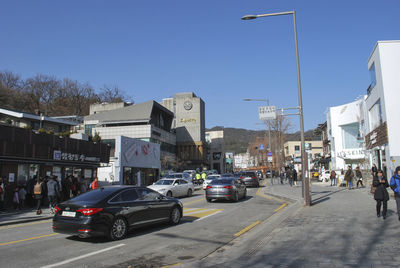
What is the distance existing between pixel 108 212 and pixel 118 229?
1.95ft

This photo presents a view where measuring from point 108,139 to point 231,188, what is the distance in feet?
137

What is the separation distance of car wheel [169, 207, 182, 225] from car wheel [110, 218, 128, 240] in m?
2.13

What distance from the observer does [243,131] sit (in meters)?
163

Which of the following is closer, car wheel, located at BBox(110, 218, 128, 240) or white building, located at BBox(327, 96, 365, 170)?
car wheel, located at BBox(110, 218, 128, 240)

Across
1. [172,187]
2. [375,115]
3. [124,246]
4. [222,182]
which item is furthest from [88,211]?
[375,115]

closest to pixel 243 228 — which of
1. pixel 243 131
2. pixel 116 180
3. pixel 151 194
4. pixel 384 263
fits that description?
pixel 151 194

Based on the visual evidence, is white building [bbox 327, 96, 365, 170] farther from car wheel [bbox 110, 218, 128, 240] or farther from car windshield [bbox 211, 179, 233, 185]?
car wheel [bbox 110, 218, 128, 240]

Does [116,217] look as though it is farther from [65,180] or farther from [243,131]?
[243,131]

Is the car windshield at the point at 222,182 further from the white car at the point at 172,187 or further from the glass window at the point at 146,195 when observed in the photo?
the glass window at the point at 146,195

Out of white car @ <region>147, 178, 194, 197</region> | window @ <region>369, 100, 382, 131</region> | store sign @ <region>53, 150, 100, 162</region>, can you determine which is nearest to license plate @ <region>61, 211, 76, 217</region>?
white car @ <region>147, 178, 194, 197</region>

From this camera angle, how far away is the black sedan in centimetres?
798

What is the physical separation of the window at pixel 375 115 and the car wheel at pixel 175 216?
20552 millimetres

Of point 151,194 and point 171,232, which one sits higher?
point 151,194

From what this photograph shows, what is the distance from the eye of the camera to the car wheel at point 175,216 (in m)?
10.7
